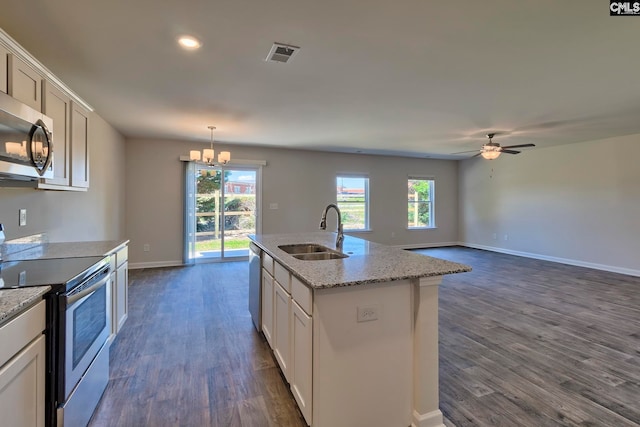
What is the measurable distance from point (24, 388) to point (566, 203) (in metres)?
7.84

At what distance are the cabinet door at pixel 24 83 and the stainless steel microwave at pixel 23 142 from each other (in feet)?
0.34

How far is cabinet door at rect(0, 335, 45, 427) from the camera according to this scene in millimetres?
1123

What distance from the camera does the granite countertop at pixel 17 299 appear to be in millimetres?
1124

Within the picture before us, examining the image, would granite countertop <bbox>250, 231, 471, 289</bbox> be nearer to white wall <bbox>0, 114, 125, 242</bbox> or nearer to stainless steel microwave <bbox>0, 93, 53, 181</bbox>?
stainless steel microwave <bbox>0, 93, 53, 181</bbox>

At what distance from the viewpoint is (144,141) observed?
5.68 metres

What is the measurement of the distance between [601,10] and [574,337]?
8.74 ft

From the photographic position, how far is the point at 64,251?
95.4 inches

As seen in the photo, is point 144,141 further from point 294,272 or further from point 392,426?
point 392,426

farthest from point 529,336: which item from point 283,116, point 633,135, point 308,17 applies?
point 633,135

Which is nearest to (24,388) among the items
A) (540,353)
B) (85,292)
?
(85,292)

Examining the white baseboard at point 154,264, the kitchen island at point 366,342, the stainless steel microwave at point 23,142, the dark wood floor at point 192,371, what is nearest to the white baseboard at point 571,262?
the kitchen island at point 366,342

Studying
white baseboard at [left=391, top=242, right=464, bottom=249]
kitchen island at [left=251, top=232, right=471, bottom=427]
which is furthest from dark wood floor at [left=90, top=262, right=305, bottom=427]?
white baseboard at [left=391, top=242, right=464, bottom=249]

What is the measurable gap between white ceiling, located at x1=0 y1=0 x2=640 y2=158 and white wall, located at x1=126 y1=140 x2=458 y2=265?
4.69 feet

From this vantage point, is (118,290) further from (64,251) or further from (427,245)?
(427,245)
